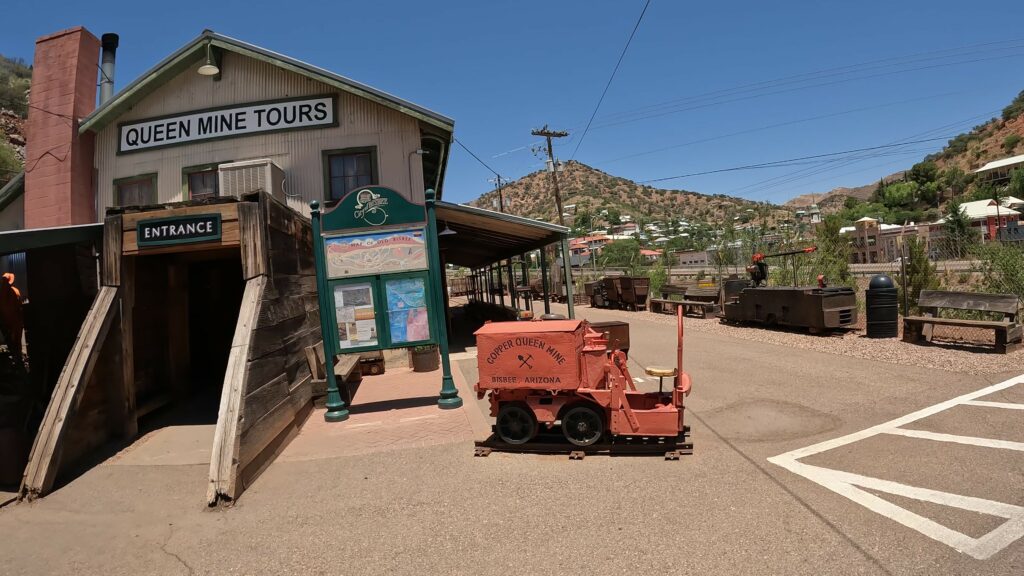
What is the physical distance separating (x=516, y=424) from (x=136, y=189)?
12360 mm

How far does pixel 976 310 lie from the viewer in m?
9.88

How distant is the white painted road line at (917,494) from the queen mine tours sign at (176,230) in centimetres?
684

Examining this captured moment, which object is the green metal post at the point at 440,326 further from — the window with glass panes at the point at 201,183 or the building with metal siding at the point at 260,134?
the window with glass panes at the point at 201,183

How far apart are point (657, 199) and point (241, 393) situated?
164m

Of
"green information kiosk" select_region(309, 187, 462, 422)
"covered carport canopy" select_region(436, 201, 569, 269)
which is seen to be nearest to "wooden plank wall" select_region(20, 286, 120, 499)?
"green information kiosk" select_region(309, 187, 462, 422)

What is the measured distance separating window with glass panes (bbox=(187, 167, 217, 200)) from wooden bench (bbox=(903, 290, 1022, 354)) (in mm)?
15684

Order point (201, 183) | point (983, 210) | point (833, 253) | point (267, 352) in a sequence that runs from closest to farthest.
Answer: point (267, 352) < point (201, 183) < point (833, 253) < point (983, 210)

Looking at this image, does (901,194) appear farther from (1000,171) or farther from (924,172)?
(1000,171)

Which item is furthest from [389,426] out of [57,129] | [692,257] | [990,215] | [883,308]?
[692,257]

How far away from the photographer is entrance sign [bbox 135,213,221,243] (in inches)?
250

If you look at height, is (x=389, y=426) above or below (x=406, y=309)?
below

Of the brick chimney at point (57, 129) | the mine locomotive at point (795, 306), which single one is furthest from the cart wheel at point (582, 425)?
the brick chimney at point (57, 129)

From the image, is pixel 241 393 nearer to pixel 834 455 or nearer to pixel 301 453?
pixel 301 453

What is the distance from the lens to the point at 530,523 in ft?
12.8
